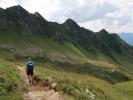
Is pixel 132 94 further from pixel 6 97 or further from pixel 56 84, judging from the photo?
pixel 6 97

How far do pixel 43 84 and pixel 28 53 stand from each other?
145204 millimetres

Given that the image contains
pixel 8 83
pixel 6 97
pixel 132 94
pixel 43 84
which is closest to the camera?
pixel 6 97

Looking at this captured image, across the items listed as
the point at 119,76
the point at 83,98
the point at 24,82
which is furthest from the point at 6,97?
the point at 119,76

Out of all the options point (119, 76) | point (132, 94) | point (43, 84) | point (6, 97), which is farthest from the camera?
point (119, 76)

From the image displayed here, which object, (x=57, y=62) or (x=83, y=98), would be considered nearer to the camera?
(x=83, y=98)

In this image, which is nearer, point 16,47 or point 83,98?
point 83,98

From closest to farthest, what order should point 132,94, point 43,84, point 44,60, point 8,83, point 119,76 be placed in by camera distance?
point 8,83
point 43,84
point 132,94
point 44,60
point 119,76

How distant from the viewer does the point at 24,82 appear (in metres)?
40.4

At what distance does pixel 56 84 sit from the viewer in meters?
35.0

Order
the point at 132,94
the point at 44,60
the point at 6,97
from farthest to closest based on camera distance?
the point at 44,60, the point at 132,94, the point at 6,97

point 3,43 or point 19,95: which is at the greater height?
point 3,43

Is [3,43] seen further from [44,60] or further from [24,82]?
[24,82]

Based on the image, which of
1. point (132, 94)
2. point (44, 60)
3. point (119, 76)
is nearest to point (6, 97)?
point (132, 94)

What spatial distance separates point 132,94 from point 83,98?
93.2 feet
